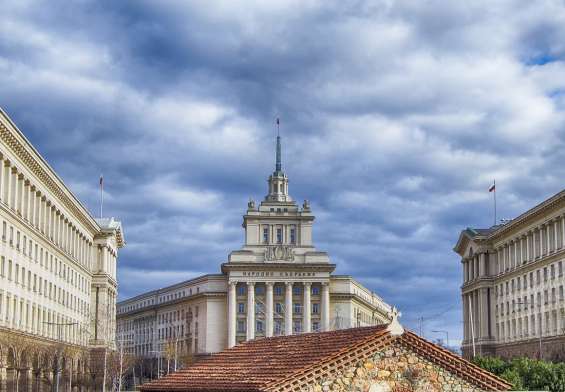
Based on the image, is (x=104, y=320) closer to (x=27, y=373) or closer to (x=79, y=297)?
(x=79, y=297)

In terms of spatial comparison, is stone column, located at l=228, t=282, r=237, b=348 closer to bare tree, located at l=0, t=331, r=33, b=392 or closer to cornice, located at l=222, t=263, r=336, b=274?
cornice, located at l=222, t=263, r=336, b=274

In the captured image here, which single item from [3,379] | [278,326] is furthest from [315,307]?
[3,379]

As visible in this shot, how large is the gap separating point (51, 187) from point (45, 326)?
14665mm

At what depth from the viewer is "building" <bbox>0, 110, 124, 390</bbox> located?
80.9m

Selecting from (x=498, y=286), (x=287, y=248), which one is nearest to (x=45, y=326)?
(x=498, y=286)

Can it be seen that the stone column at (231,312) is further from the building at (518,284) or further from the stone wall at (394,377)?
the stone wall at (394,377)

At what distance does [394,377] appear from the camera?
24500mm

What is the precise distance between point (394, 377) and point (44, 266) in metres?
79.6

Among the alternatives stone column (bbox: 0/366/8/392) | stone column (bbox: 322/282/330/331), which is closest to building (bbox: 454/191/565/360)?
stone column (bbox: 322/282/330/331)

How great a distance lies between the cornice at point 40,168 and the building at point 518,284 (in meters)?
54.7

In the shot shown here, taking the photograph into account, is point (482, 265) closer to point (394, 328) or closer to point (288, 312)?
point (288, 312)

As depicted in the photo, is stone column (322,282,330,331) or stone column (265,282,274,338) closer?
stone column (265,282,274,338)

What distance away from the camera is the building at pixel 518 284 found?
11444cm

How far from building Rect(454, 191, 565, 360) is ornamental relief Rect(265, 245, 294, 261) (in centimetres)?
3759
